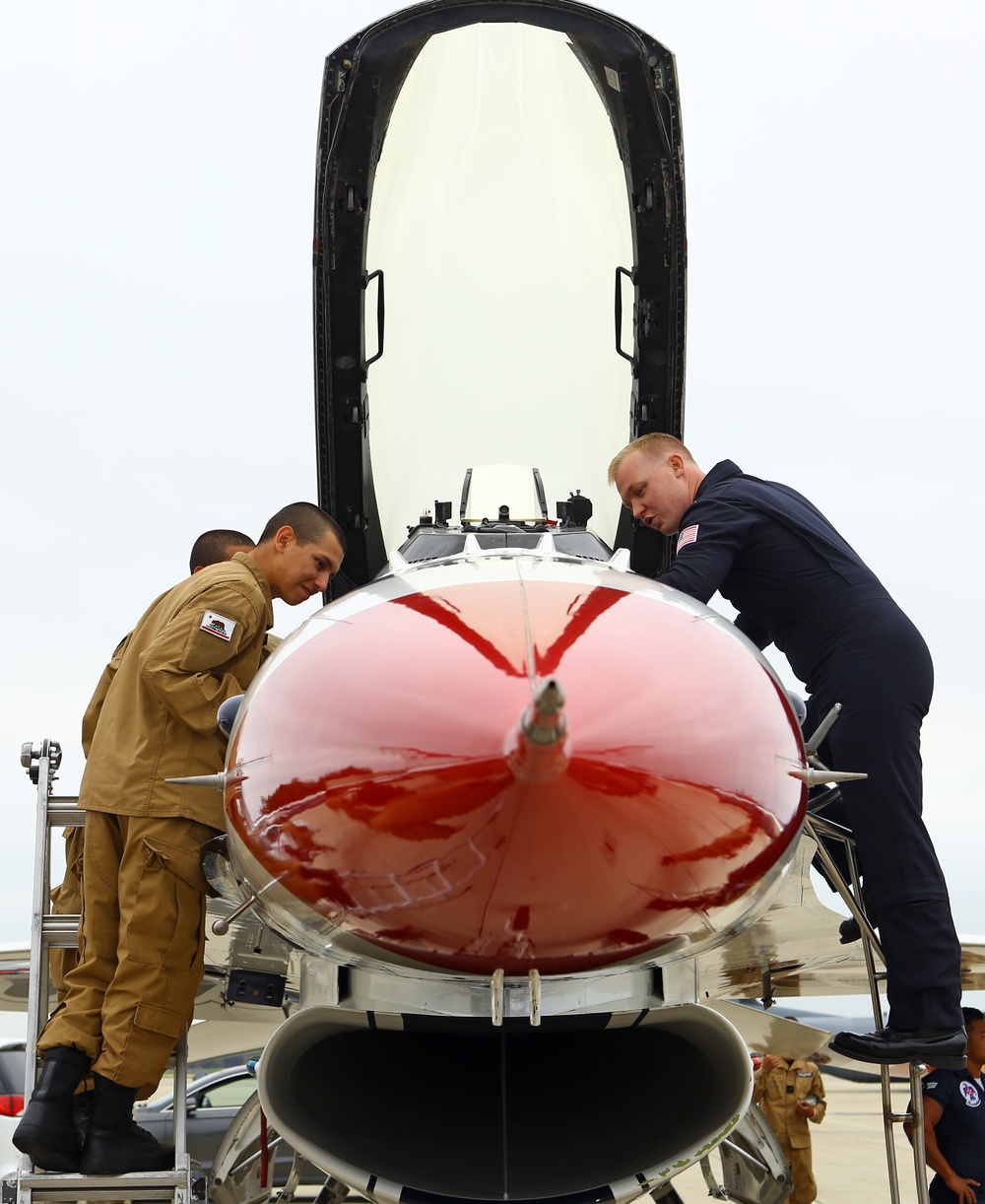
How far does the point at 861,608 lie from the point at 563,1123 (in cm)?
182

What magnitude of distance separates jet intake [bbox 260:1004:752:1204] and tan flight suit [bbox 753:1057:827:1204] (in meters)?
A: 5.88

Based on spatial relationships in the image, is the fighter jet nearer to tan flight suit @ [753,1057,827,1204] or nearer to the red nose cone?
the red nose cone

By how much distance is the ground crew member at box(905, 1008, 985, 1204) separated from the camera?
268 inches

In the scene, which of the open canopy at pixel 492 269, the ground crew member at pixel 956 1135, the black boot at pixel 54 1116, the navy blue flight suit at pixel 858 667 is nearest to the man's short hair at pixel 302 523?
the open canopy at pixel 492 269

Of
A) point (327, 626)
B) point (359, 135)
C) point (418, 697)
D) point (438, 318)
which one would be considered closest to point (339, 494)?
point (438, 318)

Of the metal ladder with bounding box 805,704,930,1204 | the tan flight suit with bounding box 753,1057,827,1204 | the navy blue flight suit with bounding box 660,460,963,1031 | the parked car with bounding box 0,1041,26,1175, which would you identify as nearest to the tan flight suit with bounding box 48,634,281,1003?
the navy blue flight suit with bounding box 660,460,963,1031

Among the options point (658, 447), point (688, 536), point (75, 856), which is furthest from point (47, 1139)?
point (658, 447)

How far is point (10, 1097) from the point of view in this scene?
9352 mm

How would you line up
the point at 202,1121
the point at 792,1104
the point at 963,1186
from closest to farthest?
the point at 963,1186 < the point at 792,1104 < the point at 202,1121

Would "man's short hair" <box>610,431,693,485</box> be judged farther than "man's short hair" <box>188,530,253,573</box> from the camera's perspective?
No

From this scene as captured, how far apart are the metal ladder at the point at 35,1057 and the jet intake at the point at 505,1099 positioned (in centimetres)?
78

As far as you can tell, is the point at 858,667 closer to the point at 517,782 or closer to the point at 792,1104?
the point at 517,782

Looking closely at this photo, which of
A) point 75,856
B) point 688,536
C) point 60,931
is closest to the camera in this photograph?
point 688,536

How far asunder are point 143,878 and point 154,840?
0.12m
